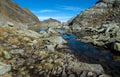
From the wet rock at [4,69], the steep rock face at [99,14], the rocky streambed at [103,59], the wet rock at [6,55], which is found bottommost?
the rocky streambed at [103,59]

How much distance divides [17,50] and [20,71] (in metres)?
7.14

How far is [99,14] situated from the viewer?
11250cm

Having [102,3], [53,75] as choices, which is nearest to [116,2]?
[102,3]

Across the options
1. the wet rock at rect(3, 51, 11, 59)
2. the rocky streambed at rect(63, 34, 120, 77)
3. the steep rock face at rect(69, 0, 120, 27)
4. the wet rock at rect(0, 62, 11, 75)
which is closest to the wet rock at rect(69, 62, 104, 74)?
the rocky streambed at rect(63, 34, 120, 77)

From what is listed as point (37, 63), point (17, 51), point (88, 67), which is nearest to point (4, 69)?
point (37, 63)

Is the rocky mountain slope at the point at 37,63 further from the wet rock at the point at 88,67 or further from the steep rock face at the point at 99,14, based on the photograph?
the steep rock face at the point at 99,14

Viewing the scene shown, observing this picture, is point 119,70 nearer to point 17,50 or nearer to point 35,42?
point 17,50

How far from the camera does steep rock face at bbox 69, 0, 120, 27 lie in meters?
103

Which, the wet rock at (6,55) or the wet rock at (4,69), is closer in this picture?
the wet rock at (4,69)

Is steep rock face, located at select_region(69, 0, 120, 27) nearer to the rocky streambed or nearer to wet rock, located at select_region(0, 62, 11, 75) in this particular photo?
the rocky streambed

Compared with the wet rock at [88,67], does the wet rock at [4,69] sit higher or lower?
higher

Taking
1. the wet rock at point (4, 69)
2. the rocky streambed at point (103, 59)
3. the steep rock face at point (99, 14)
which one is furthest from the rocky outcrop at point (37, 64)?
the steep rock face at point (99, 14)

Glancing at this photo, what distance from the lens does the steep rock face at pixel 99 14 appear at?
339ft

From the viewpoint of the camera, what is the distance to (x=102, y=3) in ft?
395
